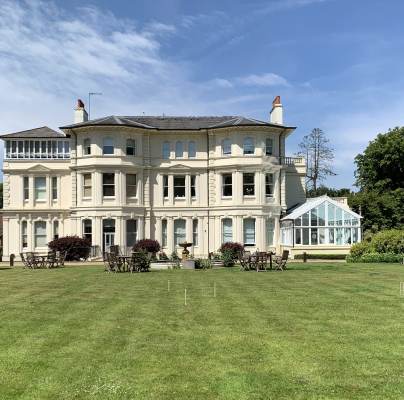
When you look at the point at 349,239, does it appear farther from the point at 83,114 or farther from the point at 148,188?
the point at 83,114

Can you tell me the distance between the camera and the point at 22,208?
136 ft

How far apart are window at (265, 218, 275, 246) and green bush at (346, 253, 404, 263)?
7841 mm

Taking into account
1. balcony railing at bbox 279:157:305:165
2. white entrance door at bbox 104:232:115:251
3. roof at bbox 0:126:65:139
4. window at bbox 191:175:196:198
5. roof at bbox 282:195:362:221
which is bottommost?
white entrance door at bbox 104:232:115:251

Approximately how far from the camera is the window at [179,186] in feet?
135

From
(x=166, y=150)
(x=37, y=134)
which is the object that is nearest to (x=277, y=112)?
(x=166, y=150)

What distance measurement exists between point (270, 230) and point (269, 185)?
132 inches

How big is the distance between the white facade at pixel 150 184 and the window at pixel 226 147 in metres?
0.07

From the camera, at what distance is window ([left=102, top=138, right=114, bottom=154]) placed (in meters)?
39.2

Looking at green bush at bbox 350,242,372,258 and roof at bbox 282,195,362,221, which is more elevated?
roof at bbox 282,195,362,221

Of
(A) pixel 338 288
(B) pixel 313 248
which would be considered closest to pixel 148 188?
(B) pixel 313 248

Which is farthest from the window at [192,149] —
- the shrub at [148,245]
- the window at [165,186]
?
the shrub at [148,245]

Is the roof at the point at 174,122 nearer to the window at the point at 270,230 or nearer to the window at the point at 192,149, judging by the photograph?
the window at the point at 192,149

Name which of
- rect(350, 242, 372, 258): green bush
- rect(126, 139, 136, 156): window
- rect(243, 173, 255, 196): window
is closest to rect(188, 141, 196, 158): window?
rect(126, 139, 136, 156): window

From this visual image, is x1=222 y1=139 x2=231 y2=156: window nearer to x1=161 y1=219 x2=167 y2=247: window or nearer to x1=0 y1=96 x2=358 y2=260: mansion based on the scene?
x1=0 y1=96 x2=358 y2=260: mansion
